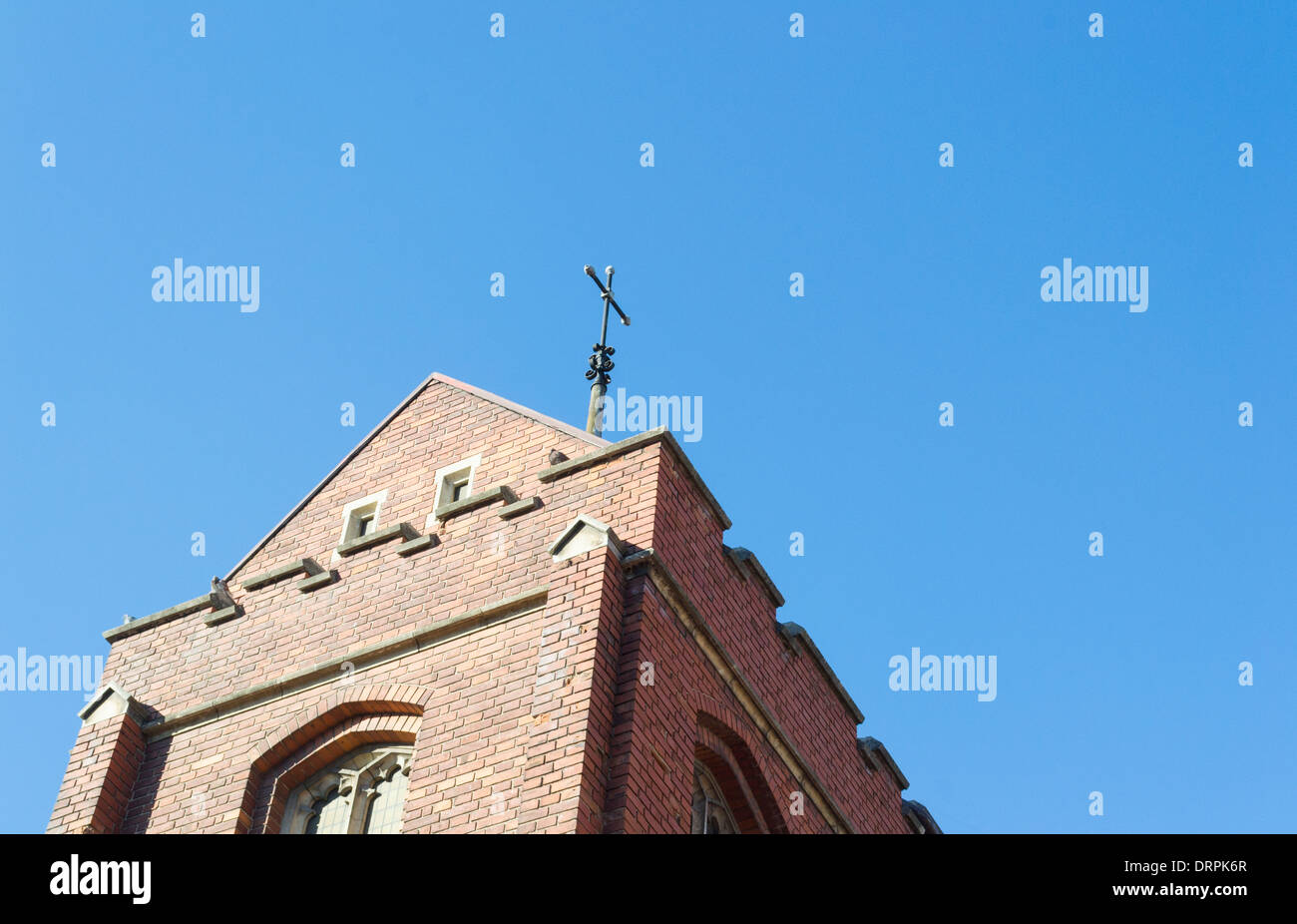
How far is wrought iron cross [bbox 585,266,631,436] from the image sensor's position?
21344mm

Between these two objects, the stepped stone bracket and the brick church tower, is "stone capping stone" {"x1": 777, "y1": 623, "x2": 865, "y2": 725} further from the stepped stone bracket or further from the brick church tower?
the stepped stone bracket

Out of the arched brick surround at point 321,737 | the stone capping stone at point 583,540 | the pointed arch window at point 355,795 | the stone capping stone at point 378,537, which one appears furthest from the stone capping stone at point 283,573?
the stone capping stone at point 583,540

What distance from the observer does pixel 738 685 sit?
17.1 metres

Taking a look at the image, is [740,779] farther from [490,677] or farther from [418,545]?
[418,545]

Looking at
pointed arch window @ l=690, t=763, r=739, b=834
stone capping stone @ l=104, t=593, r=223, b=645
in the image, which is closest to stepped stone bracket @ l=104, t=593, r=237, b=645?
stone capping stone @ l=104, t=593, r=223, b=645

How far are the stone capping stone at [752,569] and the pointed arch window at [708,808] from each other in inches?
87.0

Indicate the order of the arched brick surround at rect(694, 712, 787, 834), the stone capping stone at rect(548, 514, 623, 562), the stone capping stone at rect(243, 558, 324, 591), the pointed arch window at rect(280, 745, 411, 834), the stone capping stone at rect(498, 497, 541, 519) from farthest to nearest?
the stone capping stone at rect(243, 558, 324, 591), the stone capping stone at rect(498, 497, 541, 519), the arched brick surround at rect(694, 712, 787, 834), the stone capping stone at rect(548, 514, 623, 562), the pointed arch window at rect(280, 745, 411, 834)

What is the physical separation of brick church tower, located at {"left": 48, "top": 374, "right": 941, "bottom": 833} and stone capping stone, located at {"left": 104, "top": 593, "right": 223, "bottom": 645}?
37 millimetres

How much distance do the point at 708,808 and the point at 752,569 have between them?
104 inches
